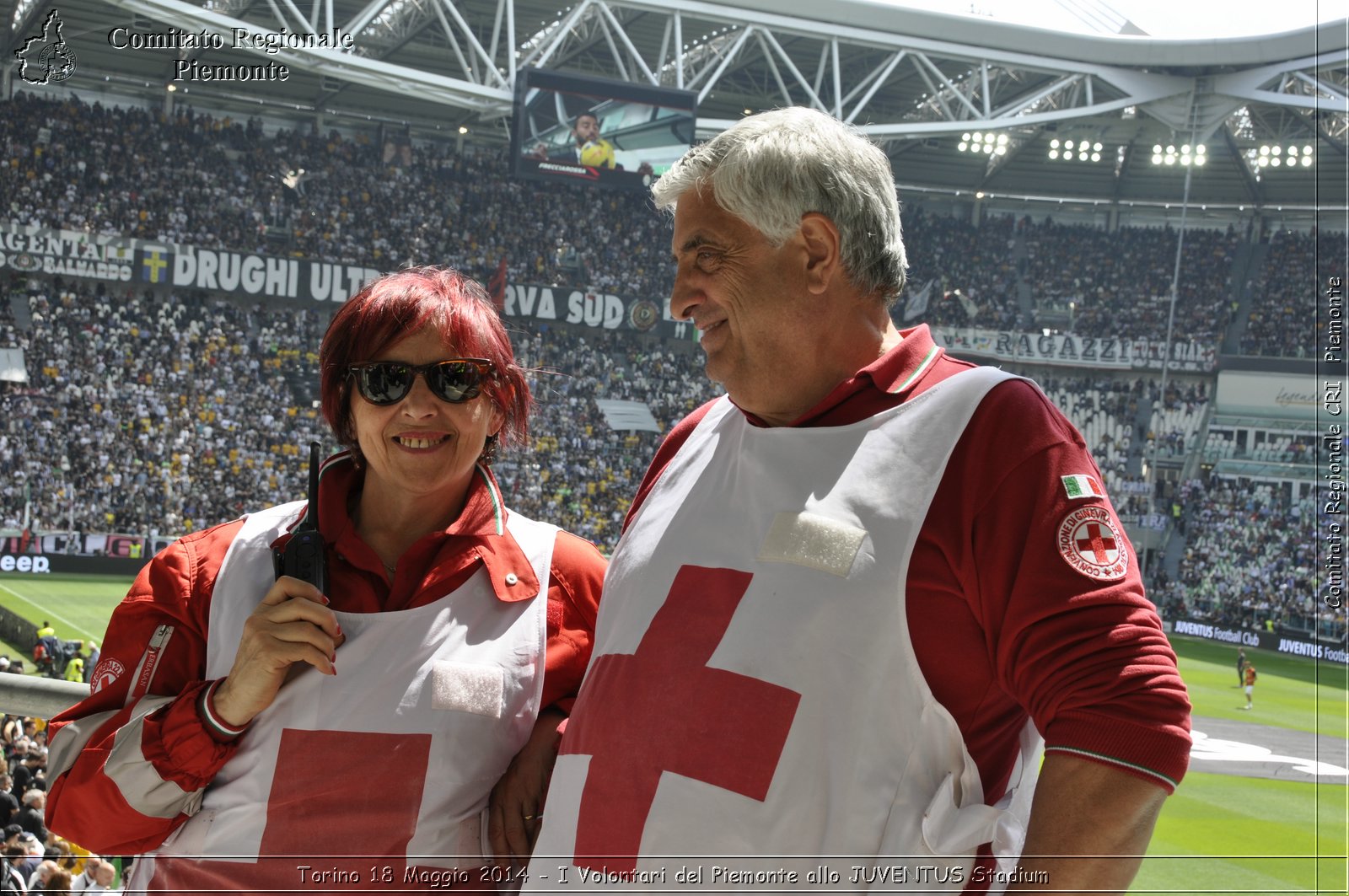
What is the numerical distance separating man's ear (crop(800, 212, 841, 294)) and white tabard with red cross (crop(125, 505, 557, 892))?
0.60 meters

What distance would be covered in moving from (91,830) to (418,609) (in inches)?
19.6

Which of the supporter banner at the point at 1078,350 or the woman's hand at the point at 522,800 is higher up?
the supporter banner at the point at 1078,350

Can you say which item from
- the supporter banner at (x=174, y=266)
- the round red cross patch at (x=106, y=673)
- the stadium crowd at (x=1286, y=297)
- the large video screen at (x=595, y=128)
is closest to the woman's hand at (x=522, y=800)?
the round red cross patch at (x=106, y=673)

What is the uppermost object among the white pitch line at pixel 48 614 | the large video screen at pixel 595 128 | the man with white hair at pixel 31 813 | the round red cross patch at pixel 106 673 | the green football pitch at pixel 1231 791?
the large video screen at pixel 595 128

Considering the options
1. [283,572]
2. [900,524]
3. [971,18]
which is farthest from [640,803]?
[971,18]

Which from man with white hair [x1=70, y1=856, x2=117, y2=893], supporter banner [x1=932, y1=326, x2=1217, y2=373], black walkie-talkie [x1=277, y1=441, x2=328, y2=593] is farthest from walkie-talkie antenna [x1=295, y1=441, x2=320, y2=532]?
supporter banner [x1=932, y1=326, x2=1217, y2=373]

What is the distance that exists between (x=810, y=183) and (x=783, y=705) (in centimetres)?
59

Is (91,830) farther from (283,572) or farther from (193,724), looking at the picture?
(283,572)

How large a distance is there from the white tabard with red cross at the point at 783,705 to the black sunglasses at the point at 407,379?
0.38m

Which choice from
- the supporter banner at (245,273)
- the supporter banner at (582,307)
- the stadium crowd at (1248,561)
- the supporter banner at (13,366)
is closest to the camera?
the supporter banner at (13,366)

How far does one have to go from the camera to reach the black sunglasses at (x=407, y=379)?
152 cm

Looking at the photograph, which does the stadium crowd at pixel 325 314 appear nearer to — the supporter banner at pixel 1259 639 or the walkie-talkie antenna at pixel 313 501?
the supporter banner at pixel 1259 639

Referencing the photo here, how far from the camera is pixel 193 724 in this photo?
139 centimetres

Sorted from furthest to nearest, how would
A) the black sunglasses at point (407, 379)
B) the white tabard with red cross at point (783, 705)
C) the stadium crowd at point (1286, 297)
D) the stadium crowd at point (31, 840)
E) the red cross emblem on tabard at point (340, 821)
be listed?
the stadium crowd at point (1286, 297) → the stadium crowd at point (31, 840) → the black sunglasses at point (407, 379) → the red cross emblem on tabard at point (340, 821) → the white tabard with red cross at point (783, 705)
